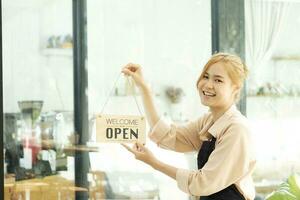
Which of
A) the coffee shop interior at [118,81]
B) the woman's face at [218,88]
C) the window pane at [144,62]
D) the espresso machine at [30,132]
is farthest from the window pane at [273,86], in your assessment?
the espresso machine at [30,132]

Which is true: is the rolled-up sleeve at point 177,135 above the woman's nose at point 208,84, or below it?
below

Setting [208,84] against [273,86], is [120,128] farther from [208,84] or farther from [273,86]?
[273,86]

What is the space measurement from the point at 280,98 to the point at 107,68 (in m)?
1.24

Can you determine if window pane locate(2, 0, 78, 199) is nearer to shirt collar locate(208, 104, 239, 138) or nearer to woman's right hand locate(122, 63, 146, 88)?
woman's right hand locate(122, 63, 146, 88)

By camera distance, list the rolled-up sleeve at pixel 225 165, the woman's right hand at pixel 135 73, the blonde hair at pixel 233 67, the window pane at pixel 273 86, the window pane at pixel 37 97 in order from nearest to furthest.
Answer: the rolled-up sleeve at pixel 225 165 < the blonde hair at pixel 233 67 < the woman's right hand at pixel 135 73 < the window pane at pixel 37 97 < the window pane at pixel 273 86

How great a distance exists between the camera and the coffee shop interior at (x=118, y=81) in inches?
115

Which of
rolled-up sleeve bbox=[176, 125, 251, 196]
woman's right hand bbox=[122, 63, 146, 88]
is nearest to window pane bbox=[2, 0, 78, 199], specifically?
woman's right hand bbox=[122, 63, 146, 88]

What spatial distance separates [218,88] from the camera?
202 centimetres

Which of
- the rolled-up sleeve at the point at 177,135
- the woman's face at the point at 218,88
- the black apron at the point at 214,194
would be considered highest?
the woman's face at the point at 218,88

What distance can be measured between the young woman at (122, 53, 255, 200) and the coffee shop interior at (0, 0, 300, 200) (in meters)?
0.79

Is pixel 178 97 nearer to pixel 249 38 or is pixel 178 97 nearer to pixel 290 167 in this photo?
pixel 249 38

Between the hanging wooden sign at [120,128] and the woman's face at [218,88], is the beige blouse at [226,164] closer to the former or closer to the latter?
the woman's face at [218,88]

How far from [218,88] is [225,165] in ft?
1.06

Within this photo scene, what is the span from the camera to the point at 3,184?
2.83m
